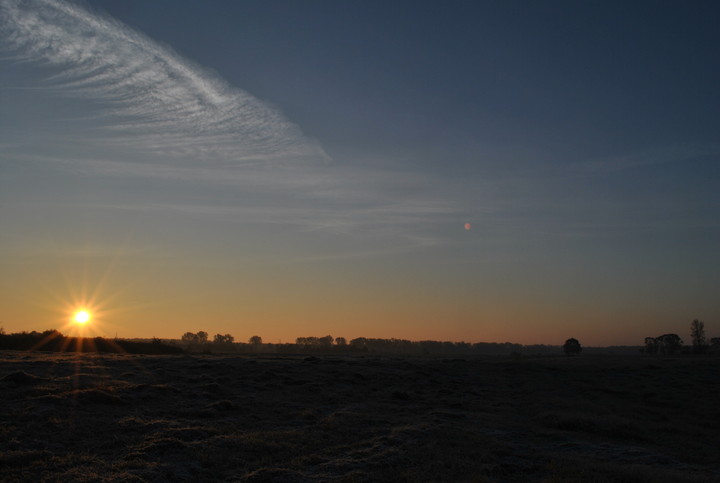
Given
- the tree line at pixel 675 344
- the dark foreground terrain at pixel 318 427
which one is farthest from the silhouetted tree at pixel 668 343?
the dark foreground terrain at pixel 318 427

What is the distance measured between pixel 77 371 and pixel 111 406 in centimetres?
907

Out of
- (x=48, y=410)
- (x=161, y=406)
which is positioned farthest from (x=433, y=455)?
(x=48, y=410)

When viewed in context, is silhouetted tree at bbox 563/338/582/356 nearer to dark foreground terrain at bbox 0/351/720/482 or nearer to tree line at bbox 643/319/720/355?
tree line at bbox 643/319/720/355

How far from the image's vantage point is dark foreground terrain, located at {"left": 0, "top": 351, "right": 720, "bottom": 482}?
52.8 feet

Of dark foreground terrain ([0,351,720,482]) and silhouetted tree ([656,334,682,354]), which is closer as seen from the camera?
dark foreground terrain ([0,351,720,482])

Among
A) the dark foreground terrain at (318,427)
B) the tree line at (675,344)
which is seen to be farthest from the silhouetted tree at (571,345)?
the dark foreground terrain at (318,427)

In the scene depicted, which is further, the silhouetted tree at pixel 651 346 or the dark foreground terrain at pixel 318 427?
the silhouetted tree at pixel 651 346

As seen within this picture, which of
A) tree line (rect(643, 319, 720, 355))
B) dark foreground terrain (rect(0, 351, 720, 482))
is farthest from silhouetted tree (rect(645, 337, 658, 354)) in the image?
dark foreground terrain (rect(0, 351, 720, 482))

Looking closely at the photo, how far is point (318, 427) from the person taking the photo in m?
22.7

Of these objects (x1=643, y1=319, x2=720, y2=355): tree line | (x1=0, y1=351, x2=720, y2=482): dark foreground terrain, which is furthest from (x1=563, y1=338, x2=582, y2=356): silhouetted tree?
(x1=0, y1=351, x2=720, y2=482): dark foreground terrain

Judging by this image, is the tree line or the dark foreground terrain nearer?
the dark foreground terrain

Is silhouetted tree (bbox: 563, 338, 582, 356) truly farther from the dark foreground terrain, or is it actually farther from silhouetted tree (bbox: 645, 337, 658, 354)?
the dark foreground terrain

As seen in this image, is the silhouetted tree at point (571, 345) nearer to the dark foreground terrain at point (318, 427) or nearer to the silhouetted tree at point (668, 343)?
the silhouetted tree at point (668, 343)

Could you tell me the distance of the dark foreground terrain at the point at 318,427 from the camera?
52.8 ft
